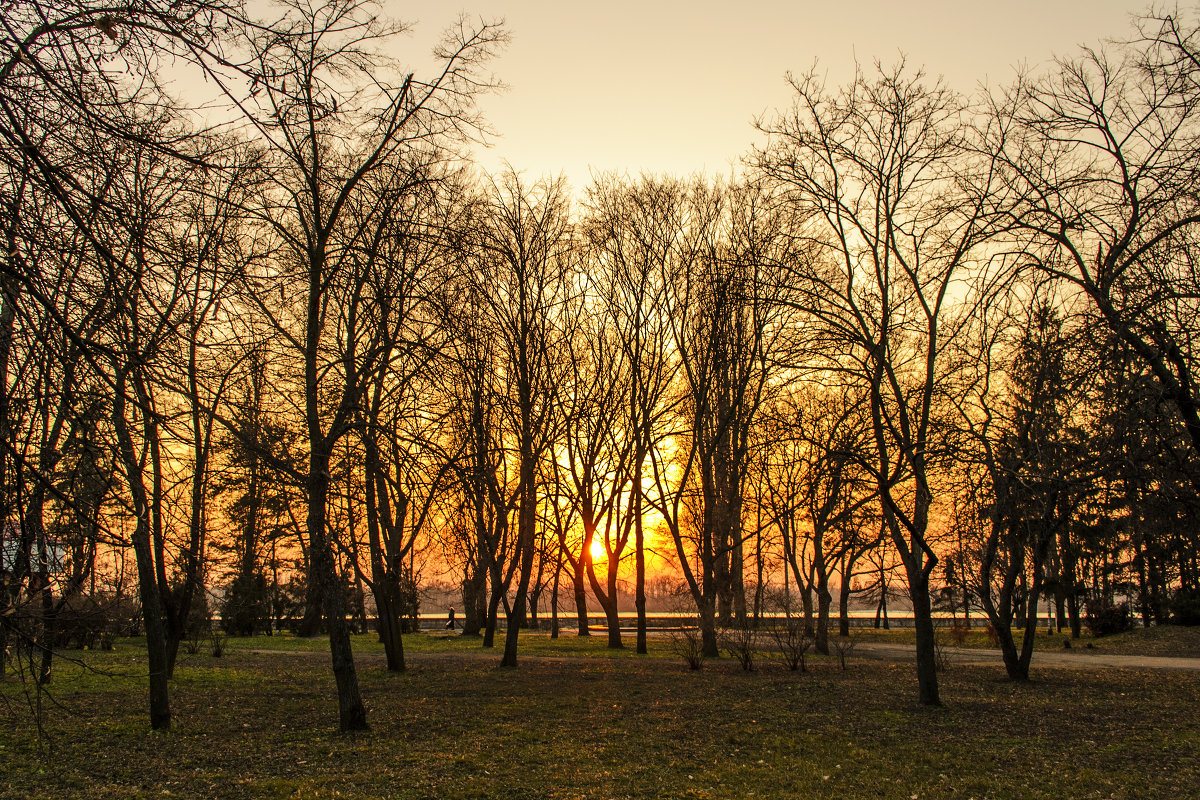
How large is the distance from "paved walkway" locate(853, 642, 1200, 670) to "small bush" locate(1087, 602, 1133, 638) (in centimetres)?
574

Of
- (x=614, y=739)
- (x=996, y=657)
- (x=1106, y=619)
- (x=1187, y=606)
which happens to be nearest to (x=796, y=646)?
(x=996, y=657)

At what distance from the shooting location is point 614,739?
33.2ft

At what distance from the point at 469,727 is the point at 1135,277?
978 cm

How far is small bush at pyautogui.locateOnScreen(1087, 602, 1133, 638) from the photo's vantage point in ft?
103

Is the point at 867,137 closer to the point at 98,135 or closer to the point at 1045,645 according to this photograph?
the point at 98,135

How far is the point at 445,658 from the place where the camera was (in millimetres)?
23031

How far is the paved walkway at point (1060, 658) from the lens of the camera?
20.8m

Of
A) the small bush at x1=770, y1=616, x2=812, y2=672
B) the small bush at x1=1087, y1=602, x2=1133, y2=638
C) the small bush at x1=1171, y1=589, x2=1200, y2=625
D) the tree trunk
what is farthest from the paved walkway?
the tree trunk

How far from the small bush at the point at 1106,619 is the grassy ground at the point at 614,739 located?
16.6m

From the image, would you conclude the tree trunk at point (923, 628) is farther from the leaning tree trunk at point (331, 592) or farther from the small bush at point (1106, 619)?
the small bush at point (1106, 619)

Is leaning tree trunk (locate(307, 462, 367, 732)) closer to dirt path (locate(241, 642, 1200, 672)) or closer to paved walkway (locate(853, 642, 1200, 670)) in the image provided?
dirt path (locate(241, 642, 1200, 672))

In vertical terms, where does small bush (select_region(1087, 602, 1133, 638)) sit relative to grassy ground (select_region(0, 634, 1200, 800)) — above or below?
below

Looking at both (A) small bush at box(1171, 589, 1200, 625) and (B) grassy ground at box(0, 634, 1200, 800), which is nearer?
(B) grassy ground at box(0, 634, 1200, 800)

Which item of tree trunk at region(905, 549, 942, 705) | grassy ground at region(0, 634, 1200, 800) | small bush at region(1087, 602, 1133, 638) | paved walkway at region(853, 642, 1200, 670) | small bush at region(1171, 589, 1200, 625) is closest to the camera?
grassy ground at region(0, 634, 1200, 800)
